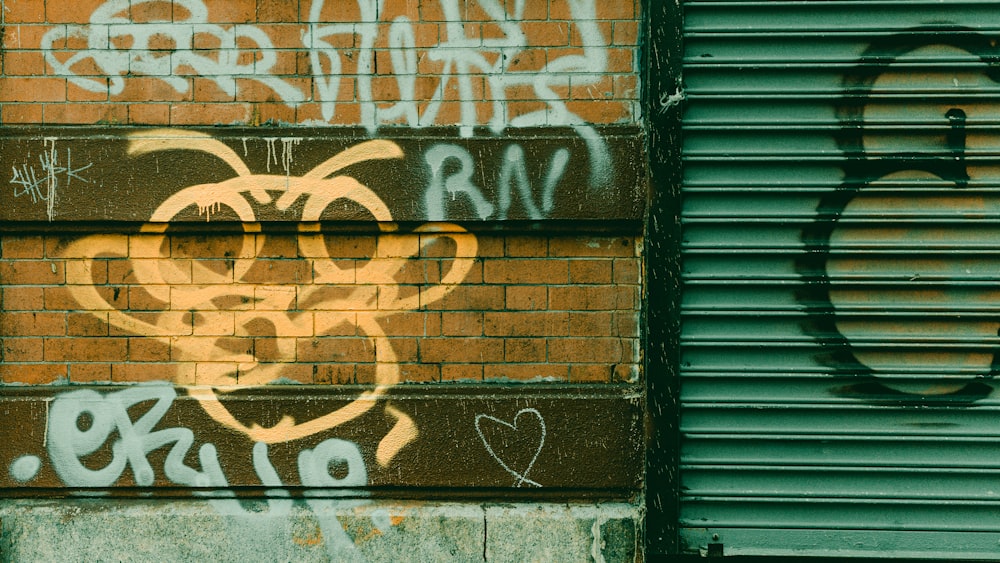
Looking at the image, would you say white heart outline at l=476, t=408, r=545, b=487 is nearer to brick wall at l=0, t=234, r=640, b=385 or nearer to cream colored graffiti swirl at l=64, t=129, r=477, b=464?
brick wall at l=0, t=234, r=640, b=385

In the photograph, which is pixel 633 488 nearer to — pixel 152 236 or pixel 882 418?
pixel 882 418

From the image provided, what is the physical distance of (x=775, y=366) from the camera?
3428mm

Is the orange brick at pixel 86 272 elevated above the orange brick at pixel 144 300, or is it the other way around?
the orange brick at pixel 86 272

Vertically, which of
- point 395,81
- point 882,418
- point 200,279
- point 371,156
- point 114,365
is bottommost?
point 882,418

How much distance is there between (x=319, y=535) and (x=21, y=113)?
1955 mm

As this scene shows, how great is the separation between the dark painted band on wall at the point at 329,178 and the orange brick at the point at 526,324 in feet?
1.20

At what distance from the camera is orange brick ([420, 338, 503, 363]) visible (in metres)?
3.37

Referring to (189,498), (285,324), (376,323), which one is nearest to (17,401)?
(189,498)

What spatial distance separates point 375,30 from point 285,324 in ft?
3.82

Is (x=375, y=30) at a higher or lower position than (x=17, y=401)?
higher

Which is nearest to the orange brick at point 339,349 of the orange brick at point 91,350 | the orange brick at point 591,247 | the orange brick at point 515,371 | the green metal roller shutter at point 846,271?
the orange brick at point 515,371

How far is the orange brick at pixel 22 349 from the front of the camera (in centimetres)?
338

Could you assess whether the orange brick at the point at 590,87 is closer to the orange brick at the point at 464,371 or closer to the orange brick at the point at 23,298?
the orange brick at the point at 464,371

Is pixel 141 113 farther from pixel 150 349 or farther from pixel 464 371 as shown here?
pixel 464 371
